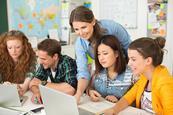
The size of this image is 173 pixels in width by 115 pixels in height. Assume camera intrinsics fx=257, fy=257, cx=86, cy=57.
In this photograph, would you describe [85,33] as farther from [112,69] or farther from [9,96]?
[9,96]

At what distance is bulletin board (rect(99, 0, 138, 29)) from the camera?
333 centimetres

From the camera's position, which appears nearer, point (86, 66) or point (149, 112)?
point (149, 112)

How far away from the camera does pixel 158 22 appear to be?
10.2 feet

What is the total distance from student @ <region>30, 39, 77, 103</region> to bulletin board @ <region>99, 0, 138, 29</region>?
5.31 feet

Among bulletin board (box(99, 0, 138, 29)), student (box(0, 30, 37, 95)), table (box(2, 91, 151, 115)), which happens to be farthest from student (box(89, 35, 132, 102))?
bulletin board (box(99, 0, 138, 29))

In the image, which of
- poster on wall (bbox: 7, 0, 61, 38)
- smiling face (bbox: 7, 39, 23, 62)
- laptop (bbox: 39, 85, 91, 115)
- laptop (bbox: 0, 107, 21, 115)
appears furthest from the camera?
poster on wall (bbox: 7, 0, 61, 38)

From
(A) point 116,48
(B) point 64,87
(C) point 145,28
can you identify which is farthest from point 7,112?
(C) point 145,28

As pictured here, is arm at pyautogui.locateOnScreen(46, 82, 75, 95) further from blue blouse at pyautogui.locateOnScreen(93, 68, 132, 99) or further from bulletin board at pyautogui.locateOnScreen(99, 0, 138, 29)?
bulletin board at pyautogui.locateOnScreen(99, 0, 138, 29)

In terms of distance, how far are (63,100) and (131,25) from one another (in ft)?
7.92

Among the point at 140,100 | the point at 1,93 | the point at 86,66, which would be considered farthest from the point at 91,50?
the point at 1,93

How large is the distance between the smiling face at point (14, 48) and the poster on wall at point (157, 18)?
176 centimetres

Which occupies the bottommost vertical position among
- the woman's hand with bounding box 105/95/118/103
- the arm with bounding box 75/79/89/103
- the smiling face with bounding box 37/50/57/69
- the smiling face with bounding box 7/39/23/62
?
the woman's hand with bounding box 105/95/118/103

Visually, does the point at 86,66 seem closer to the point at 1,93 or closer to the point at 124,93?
the point at 124,93

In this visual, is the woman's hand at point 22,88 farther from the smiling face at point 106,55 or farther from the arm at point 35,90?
the smiling face at point 106,55
